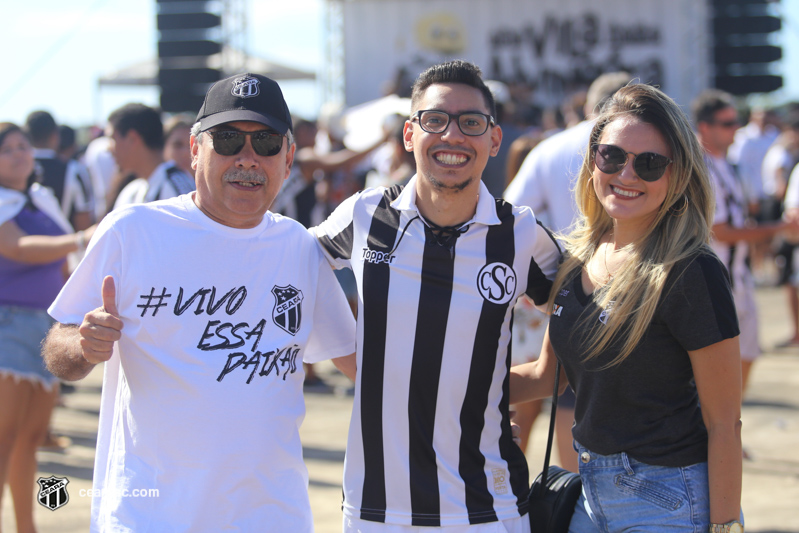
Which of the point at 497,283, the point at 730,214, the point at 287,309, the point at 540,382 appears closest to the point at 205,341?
the point at 287,309

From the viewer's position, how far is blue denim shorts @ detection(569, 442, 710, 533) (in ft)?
7.55

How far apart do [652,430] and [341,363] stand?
105 centimetres

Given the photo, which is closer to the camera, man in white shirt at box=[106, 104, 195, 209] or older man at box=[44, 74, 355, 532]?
older man at box=[44, 74, 355, 532]

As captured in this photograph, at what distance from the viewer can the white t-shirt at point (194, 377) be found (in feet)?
7.41

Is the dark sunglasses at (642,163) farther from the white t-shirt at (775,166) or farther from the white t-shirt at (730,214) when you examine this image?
the white t-shirt at (775,166)

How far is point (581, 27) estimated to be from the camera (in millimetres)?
18594

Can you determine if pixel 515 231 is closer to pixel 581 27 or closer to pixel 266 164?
pixel 266 164

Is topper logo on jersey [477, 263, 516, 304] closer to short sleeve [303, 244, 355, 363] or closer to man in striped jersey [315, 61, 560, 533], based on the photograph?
man in striped jersey [315, 61, 560, 533]

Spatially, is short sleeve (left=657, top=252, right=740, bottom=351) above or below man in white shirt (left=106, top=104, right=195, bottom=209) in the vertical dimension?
below

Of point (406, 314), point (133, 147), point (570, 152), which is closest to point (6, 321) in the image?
point (133, 147)

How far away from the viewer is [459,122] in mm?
2584

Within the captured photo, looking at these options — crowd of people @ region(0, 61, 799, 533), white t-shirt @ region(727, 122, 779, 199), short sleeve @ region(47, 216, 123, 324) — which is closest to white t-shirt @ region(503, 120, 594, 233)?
crowd of people @ region(0, 61, 799, 533)

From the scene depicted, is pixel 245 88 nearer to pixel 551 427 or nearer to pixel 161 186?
pixel 551 427

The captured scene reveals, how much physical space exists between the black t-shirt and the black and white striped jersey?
0.30m
